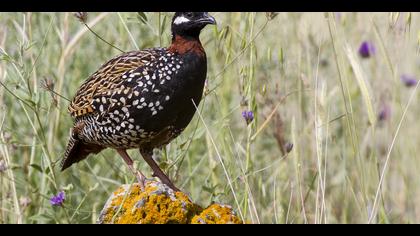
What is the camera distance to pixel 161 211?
4.17 m

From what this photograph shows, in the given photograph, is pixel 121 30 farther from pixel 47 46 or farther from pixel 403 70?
pixel 403 70

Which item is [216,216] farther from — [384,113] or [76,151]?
[384,113]

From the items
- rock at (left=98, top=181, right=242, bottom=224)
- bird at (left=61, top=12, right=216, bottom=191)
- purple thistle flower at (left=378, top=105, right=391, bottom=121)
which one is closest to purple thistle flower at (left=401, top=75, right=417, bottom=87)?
purple thistle flower at (left=378, top=105, right=391, bottom=121)

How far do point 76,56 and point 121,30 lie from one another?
655mm

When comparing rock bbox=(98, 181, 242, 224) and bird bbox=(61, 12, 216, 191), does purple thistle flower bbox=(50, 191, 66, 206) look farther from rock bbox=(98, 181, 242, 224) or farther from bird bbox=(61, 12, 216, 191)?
rock bbox=(98, 181, 242, 224)

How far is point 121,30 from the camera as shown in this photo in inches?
253

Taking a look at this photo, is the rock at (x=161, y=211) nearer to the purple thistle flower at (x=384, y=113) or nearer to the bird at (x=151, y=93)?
the bird at (x=151, y=93)

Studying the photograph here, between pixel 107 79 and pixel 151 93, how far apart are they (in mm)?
346

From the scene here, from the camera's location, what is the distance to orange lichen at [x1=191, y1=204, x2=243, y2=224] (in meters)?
4.17

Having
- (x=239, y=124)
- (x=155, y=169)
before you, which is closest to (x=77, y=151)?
(x=155, y=169)
